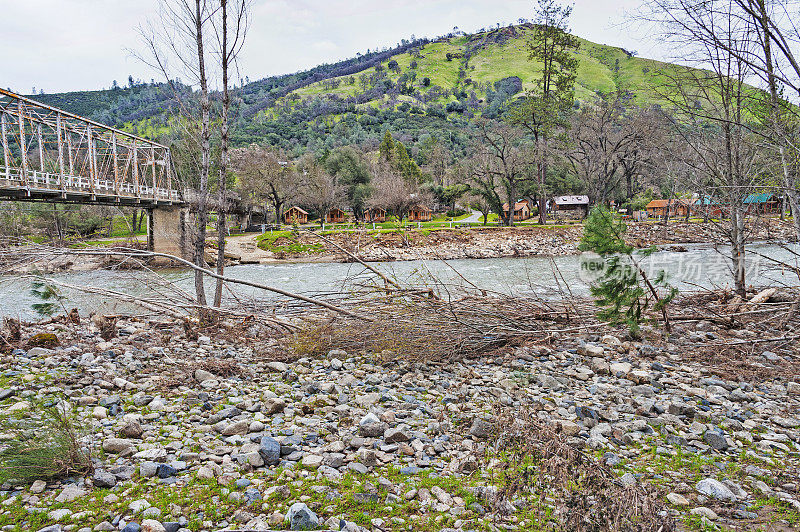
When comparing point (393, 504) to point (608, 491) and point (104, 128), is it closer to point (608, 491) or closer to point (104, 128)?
point (608, 491)

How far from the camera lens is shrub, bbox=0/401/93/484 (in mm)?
2773

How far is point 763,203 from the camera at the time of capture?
7.34 meters

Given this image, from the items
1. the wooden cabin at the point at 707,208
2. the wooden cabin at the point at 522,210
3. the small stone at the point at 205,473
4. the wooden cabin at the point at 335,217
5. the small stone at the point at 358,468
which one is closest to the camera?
the small stone at the point at 205,473

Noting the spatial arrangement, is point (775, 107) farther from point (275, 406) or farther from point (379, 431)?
point (275, 406)

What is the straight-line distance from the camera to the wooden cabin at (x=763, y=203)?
22.0 feet

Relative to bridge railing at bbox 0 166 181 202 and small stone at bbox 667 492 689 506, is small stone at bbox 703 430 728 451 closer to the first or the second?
small stone at bbox 667 492 689 506

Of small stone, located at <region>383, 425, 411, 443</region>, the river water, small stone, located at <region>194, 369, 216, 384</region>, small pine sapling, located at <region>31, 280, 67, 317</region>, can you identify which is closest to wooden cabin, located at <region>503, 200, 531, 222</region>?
the river water

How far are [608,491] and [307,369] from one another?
12.9ft

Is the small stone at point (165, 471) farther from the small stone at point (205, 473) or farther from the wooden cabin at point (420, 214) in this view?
the wooden cabin at point (420, 214)

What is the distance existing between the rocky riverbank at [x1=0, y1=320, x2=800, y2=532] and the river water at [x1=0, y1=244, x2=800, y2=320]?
1.57 meters

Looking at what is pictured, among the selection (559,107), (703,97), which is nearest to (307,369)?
(703,97)

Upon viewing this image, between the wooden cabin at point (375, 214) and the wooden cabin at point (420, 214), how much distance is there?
338 centimetres

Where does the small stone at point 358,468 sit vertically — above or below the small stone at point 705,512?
below

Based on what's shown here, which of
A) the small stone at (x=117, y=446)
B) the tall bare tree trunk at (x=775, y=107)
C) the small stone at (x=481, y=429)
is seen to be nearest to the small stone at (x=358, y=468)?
the small stone at (x=481, y=429)
